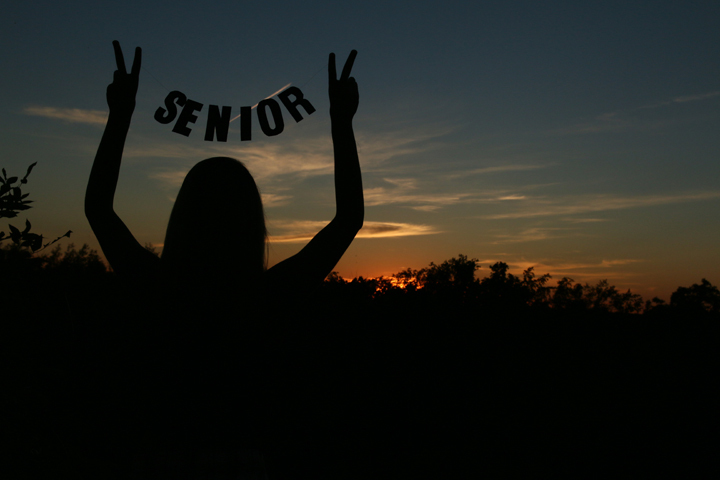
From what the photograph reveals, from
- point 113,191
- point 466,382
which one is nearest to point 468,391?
point 466,382

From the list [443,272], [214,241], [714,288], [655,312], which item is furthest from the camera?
[714,288]

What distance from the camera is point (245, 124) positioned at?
233 centimetres

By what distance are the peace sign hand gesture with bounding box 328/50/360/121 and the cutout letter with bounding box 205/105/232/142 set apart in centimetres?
68

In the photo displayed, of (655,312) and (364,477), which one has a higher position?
(655,312)

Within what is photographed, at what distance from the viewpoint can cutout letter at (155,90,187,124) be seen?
225 cm

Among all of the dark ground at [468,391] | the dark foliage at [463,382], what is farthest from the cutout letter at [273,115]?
the dark foliage at [463,382]

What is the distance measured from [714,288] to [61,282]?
35.3m

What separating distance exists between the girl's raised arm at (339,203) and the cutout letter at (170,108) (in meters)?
0.91

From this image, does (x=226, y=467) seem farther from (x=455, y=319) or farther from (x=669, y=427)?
(x=669, y=427)

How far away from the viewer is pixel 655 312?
1149 cm

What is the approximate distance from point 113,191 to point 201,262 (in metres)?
0.46

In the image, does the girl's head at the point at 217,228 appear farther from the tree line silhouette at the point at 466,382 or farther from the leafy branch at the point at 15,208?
the tree line silhouette at the point at 466,382

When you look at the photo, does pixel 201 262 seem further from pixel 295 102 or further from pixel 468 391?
pixel 468 391

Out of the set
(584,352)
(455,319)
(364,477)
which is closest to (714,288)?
(584,352)
